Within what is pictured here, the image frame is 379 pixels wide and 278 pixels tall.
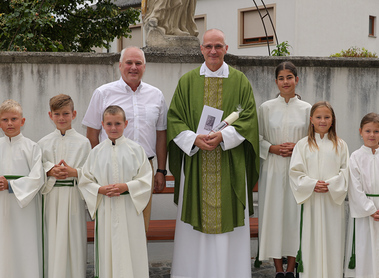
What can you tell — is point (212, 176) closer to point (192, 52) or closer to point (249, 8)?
point (192, 52)

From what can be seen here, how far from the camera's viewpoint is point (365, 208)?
4.41 m

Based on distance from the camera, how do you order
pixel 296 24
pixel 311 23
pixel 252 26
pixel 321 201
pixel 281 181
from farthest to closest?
1. pixel 252 26
2. pixel 311 23
3. pixel 296 24
4. pixel 281 181
5. pixel 321 201

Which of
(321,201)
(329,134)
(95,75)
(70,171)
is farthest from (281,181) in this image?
(95,75)

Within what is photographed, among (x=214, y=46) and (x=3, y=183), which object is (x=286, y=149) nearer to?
(x=214, y=46)

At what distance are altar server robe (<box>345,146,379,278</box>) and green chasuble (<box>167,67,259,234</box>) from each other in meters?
0.88

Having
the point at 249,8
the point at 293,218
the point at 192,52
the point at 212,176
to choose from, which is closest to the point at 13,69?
the point at 192,52

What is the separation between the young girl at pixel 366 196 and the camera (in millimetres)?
4453

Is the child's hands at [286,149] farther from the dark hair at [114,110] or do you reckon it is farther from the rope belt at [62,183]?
the rope belt at [62,183]

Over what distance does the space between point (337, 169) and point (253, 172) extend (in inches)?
31.0

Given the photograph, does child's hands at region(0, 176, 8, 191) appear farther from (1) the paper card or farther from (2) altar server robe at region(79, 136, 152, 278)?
(1) the paper card

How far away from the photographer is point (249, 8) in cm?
2252

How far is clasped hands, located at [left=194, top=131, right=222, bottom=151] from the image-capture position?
452 cm

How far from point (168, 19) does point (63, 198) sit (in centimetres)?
A: 305

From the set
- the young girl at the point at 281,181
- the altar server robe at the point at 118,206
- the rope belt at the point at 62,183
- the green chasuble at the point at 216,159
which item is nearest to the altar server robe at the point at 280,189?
the young girl at the point at 281,181
